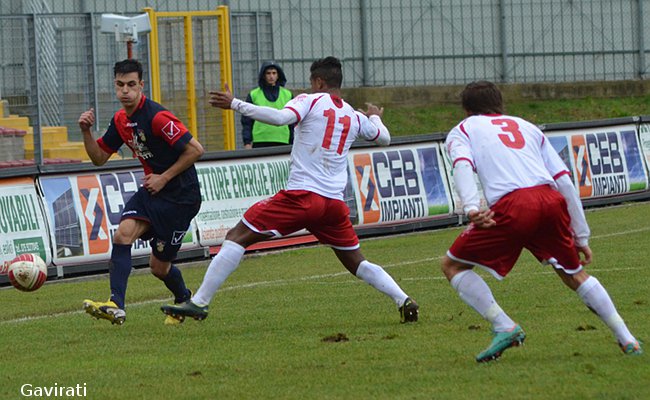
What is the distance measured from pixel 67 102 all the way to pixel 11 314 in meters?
10.7

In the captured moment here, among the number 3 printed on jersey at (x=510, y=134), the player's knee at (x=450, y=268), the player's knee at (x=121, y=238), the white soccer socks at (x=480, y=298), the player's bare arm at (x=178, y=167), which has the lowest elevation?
the white soccer socks at (x=480, y=298)

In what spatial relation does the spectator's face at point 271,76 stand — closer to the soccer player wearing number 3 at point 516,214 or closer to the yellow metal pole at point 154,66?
the yellow metal pole at point 154,66

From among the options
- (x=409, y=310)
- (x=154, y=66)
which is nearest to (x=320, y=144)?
(x=409, y=310)

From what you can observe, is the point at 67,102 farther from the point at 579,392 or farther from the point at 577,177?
the point at 579,392

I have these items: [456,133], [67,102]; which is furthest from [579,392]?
[67,102]

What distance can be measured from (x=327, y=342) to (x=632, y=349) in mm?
2156

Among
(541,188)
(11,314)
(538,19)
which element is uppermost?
(538,19)

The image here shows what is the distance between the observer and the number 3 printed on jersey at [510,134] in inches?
305

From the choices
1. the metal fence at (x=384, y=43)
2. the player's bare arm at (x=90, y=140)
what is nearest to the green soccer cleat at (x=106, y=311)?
the player's bare arm at (x=90, y=140)

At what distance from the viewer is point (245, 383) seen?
297 inches

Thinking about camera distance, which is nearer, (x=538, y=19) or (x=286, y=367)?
(x=286, y=367)

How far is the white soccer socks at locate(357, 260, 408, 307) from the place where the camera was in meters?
10.0

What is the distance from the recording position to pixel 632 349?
7.72 m

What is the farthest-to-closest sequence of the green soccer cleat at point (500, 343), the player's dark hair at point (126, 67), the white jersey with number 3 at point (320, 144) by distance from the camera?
the player's dark hair at point (126, 67)
the white jersey with number 3 at point (320, 144)
the green soccer cleat at point (500, 343)
